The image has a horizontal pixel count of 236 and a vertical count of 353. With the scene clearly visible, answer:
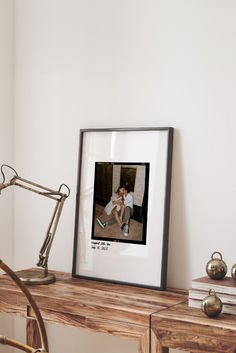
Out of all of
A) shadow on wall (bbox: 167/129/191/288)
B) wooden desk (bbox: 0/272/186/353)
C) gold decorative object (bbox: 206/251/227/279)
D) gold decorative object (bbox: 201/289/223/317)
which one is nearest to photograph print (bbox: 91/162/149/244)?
shadow on wall (bbox: 167/129/191/288)

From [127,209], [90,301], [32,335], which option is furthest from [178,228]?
[32,335]

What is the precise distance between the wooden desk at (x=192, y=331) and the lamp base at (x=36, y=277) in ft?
1.99

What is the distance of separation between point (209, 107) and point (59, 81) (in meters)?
0.77

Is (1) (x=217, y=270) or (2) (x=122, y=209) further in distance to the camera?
(2) (x=122, y=209)

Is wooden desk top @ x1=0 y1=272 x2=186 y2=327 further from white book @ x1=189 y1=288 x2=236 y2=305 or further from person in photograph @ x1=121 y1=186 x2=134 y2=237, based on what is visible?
Answer: person in photograph @ x1=121 y1=186 x2=134 y2=237

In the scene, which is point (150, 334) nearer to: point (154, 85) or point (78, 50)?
point (154, 85)

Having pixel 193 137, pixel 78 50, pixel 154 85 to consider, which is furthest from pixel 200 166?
pixel 78 50

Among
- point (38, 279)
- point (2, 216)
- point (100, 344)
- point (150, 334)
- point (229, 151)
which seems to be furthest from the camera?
point (2, 216)

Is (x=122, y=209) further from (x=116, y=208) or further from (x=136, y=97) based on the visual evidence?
(x=136, y=97)

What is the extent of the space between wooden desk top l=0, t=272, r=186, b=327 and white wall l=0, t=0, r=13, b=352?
1.31ft

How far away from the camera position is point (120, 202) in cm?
219

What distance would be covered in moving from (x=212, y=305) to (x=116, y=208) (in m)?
0.68

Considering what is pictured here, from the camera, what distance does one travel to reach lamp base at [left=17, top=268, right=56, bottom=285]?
215 cm

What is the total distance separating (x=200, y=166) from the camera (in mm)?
2062
